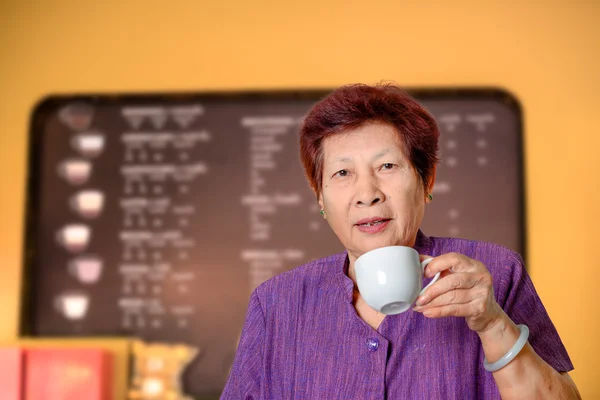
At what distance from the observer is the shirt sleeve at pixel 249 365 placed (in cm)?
110

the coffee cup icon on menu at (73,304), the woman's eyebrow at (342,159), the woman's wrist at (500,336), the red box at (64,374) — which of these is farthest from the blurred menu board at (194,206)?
the woman's wrist at (500,336)

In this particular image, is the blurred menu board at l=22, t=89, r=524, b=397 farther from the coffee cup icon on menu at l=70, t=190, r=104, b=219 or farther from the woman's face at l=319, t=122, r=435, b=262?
the woman's face at l=319, t=122, r=435, b=262

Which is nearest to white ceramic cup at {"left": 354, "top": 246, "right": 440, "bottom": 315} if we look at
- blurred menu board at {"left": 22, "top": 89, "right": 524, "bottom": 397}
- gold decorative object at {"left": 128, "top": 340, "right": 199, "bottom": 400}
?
blurred menu board at {"left": 22, "top": 89, "right": 524, "bottom": 397}

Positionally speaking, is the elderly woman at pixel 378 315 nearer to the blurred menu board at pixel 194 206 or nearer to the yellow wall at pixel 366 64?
the blurred menu board at pixel 194 206

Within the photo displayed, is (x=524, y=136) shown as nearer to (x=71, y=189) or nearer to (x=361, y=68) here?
(x=361, y=68)

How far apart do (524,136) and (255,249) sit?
2.92ft

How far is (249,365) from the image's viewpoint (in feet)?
3.66

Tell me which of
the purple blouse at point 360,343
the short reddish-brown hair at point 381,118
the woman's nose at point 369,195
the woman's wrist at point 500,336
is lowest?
the purple blouse at point 360,343

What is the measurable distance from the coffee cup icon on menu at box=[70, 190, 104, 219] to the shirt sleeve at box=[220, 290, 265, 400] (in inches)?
43.5

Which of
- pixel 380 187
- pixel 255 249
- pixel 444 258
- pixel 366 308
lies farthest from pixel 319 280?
pixel 255 249

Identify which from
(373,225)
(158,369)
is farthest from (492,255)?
(158,369)

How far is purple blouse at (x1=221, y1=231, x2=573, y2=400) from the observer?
980 millimetres

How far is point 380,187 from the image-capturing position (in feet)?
3.41

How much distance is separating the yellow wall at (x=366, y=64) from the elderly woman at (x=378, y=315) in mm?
965
